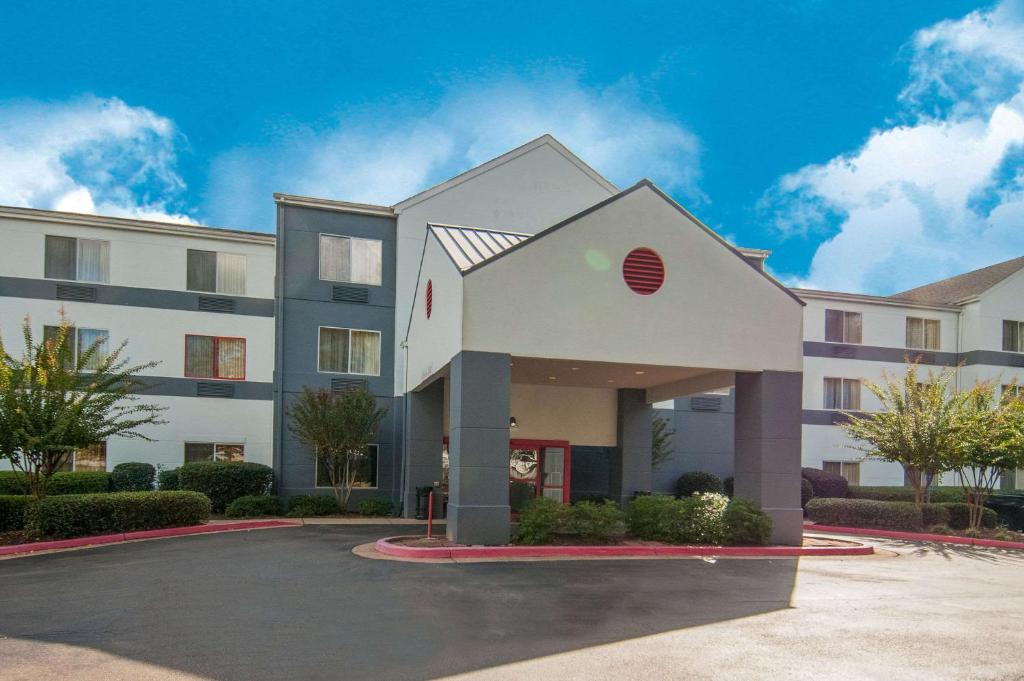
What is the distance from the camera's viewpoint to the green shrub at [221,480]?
22078 mm

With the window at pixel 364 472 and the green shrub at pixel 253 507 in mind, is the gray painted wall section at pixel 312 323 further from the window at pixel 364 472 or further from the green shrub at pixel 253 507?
the green shrub at pixel 253 507

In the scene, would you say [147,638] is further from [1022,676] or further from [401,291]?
[401,291]

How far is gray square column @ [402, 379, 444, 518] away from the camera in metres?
22.3

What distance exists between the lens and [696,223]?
54.7 feet

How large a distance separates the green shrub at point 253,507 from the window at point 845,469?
811 inches

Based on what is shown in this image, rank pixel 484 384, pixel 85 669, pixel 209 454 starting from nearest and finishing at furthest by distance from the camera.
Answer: pixel 85 669
pixel 484 384
pixel 209 454

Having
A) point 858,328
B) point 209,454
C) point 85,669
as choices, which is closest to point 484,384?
point 85,669

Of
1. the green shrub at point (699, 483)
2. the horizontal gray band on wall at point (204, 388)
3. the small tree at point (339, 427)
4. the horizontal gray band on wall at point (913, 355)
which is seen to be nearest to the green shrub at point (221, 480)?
the small tree at point (339, 427)

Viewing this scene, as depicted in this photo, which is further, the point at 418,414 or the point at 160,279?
the point at 160,279

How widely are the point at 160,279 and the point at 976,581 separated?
22858mm

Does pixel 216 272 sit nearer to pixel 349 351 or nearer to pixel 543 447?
pixel 349 351

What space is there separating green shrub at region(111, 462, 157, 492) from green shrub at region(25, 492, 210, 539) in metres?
5.81

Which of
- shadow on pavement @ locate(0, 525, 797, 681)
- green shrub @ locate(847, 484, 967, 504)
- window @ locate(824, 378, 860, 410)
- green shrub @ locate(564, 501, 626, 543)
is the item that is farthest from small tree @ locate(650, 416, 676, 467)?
shadow on pavement @ locate(0, 525, 797, 681)

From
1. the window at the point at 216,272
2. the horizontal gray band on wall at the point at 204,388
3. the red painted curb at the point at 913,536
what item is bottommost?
the red painted curb at the point at 913,536
